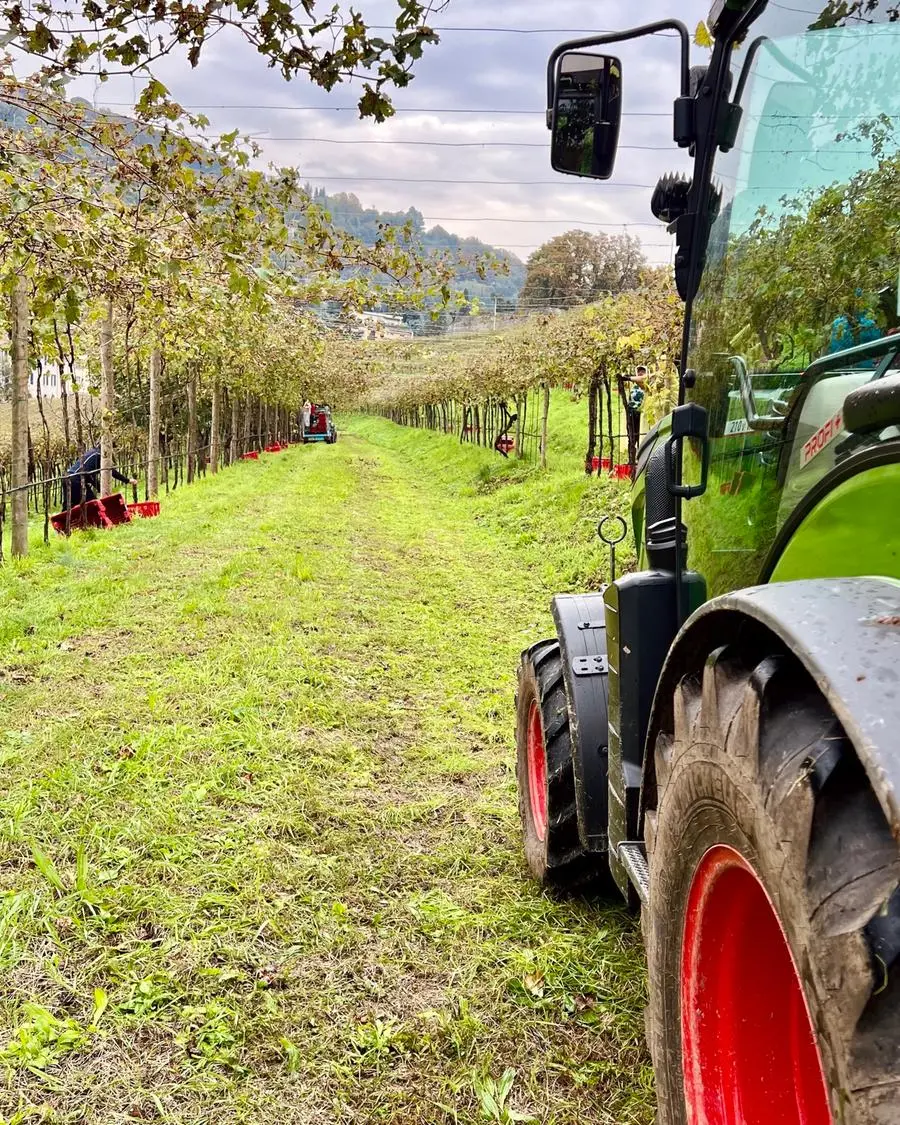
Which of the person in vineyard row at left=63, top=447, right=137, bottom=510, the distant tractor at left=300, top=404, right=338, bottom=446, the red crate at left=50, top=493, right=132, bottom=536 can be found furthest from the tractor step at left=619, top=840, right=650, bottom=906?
the distant tractor at left=300, top=404, right=338, bottom=446

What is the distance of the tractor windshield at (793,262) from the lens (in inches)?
57.7

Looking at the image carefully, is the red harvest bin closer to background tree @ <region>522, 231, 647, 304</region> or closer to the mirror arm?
the mirror arm

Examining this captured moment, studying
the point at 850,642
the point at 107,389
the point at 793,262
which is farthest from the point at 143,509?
the point at 850,642

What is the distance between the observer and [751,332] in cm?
193

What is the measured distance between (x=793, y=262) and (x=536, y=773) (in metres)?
2.36

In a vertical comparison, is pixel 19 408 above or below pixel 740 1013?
above

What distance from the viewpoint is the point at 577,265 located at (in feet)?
195

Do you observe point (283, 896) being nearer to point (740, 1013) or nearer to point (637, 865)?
point (637, 865)

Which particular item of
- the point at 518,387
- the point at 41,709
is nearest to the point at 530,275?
the point at 518,387

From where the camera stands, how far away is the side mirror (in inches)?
82.5

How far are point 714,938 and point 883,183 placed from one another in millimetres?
1327

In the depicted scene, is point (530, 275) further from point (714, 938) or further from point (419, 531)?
point (714, 938)

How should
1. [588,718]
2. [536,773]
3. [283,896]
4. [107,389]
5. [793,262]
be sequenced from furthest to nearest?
[107,389]
[536,773]
[283,896]
[588,718]
[793,262]

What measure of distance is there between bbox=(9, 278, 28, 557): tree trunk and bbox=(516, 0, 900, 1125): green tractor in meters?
8.47
